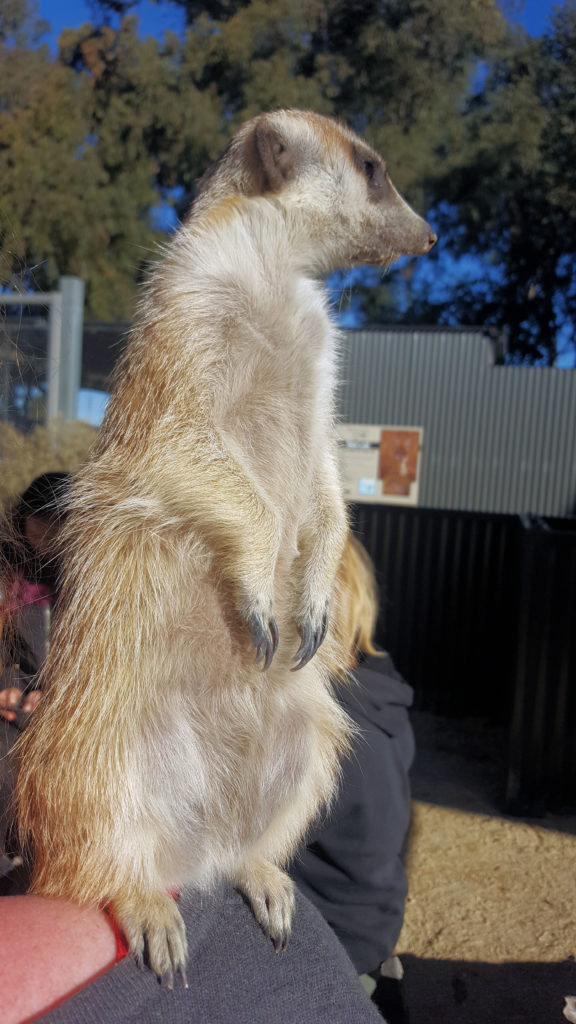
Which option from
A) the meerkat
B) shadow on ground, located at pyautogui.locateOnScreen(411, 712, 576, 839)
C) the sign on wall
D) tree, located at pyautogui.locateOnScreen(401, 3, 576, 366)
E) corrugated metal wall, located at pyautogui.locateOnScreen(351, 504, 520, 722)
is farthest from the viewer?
tree, located at pyautogui.locateOnScreen(401, 3, 576, 366)

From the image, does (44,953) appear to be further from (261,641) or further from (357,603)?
(357,603)

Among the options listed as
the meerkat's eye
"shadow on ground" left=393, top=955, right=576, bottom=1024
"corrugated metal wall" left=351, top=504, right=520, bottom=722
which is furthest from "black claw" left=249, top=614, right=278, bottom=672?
"corrugated metal wall" left=351, top=504, right=520, bottom=722

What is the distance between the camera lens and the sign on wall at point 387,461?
9.43 metres

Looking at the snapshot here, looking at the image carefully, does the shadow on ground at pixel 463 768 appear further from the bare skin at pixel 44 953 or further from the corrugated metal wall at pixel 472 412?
the corrugated metal wall at pixel 472 412

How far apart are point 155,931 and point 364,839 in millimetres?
950

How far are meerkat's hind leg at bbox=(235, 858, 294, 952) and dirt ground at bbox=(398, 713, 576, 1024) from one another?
2.01m

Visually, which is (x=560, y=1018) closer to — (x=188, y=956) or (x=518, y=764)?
(x=518, y=764)

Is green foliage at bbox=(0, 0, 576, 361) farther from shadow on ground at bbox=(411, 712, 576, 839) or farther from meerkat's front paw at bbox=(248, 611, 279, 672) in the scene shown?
meerkat's front paw at bbox=(248, 611, 279, 672)

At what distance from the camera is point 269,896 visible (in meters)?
1.33

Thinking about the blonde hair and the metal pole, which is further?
the metal pole

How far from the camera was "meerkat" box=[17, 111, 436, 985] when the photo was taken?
4.09ft

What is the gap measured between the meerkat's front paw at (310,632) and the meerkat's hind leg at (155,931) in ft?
1.49

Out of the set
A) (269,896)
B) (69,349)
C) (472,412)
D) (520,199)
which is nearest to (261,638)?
(269,896)

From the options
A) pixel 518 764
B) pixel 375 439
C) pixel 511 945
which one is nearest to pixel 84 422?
pixel 375 439
